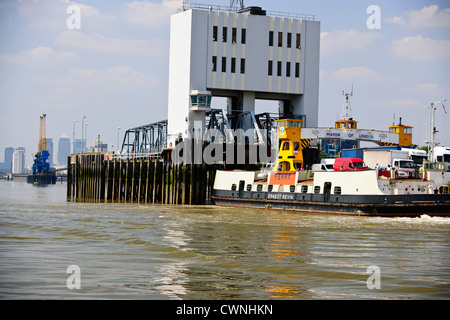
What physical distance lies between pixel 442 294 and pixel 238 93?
47273mm

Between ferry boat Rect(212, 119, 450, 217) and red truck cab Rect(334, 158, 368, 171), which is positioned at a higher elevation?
red truck cab Rect(334, 158, 368, 171)

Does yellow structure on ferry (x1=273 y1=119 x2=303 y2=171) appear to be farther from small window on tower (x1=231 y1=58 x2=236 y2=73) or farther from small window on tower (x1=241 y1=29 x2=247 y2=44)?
small window on tower (x1=241 y1=29 x2=247 y2=44)

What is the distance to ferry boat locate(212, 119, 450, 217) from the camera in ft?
108

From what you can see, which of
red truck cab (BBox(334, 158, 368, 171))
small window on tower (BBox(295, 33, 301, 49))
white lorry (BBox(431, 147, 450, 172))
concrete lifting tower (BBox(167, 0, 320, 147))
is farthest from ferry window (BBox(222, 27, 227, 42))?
white lorry (BBox(431, 147, 450, 172))

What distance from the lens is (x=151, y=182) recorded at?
52.5 meters

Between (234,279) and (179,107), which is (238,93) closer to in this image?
(179,107)

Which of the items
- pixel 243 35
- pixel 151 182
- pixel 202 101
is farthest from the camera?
pixel 243 35

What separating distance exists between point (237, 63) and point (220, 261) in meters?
41.3

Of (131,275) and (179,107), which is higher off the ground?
(179,107)

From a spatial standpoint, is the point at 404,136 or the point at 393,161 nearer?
the point at 393,161

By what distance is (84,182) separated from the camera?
6238cm

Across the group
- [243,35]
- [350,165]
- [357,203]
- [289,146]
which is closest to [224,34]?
[243,35]

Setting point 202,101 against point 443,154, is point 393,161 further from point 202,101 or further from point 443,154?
point 202,101
